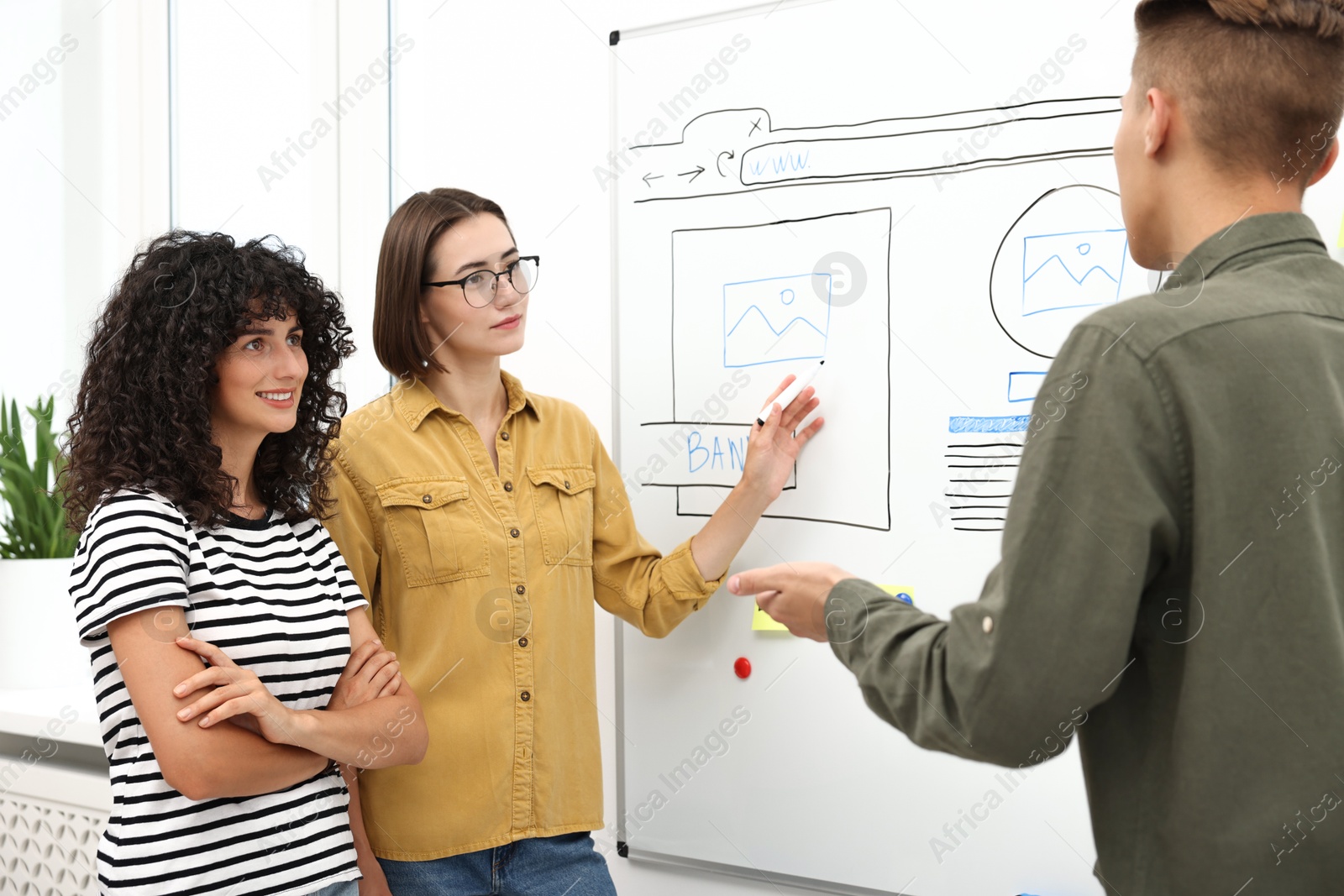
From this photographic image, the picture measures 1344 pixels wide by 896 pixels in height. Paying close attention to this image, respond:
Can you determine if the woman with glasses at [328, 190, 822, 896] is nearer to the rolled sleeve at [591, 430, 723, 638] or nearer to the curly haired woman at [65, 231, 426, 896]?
the rolled sleeve at [591, 430, 723, 638]

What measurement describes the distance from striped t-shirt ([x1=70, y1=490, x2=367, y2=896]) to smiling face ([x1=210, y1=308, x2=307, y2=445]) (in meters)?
0.14

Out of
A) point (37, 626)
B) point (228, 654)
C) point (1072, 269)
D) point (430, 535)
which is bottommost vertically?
point (37, 626)

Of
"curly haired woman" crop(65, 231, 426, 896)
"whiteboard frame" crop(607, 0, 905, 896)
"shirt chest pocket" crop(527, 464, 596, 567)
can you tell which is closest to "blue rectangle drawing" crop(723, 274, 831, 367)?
"whiteboard frame" crop(607, 0, 905, 896)

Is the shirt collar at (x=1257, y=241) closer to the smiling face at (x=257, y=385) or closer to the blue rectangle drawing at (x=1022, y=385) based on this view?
the blue rectangle drawing at (x=1022, y=385)

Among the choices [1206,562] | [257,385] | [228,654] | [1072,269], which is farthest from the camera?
[1072,269]

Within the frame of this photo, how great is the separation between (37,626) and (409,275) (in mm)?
1360

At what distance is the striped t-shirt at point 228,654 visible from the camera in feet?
4.06

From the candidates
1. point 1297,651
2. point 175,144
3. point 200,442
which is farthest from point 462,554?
point 175,144

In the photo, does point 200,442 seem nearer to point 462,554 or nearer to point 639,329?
point 462,554

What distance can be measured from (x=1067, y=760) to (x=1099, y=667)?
91cm

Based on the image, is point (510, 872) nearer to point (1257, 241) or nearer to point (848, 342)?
point (848, 342)

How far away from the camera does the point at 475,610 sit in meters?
1.60

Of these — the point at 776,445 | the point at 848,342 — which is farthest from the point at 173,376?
the point at 848,342

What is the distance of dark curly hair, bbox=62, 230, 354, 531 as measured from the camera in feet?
4.35
